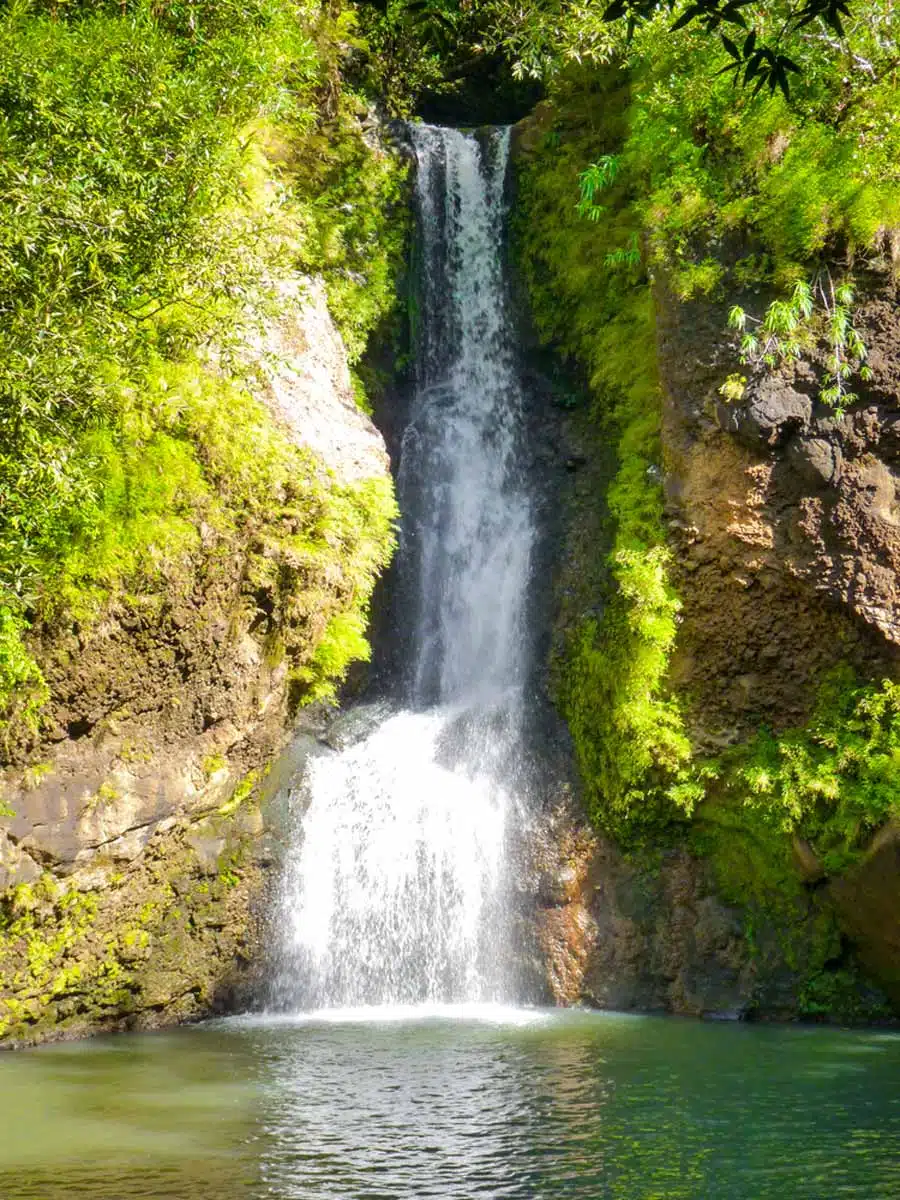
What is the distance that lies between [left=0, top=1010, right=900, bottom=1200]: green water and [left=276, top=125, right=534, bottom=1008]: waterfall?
5.65 feet

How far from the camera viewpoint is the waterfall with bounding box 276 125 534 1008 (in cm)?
1098

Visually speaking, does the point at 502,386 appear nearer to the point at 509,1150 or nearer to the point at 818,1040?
the point at 818,1040

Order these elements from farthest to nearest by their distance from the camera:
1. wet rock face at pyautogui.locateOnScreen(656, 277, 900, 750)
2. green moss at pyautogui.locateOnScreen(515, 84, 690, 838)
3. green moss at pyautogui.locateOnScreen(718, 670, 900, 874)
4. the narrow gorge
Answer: green moss at pyautogui.locateOnScreen(515, 84, 690, 838), wet rock face at pyautogui.locateOnScreen(656, 277, 900, 750), green moss at pyautogui.locateOnScreen(718, 670, 900, 874), the narrow gorge

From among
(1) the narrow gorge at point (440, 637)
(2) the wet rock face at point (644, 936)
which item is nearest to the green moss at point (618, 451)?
(1) the narrow gorge at point (440, 637)

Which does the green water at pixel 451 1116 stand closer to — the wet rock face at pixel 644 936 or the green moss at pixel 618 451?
the wet rock face at pixel 644 936

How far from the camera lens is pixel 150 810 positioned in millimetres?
9602

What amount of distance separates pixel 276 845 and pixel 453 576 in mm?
4692

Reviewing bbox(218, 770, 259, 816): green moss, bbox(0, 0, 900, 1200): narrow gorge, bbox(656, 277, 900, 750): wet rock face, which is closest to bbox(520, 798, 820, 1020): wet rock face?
bbox(0, 0, 900, 1200): narrow gorge

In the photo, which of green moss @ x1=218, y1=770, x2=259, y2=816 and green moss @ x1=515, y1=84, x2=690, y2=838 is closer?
green moss @ x1=218, y1=770, x2=259, y2=816

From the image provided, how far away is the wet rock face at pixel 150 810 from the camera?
8.83 meters

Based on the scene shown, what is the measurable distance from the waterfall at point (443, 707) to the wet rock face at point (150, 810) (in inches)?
31.7

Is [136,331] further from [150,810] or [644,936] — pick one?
[644,936]

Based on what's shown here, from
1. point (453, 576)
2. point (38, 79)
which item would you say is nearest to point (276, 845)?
point (453, 576)

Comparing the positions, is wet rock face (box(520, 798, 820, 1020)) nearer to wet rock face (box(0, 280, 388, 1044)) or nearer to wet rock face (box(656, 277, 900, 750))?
wet rock face (box(656, 277, 900, 750))
